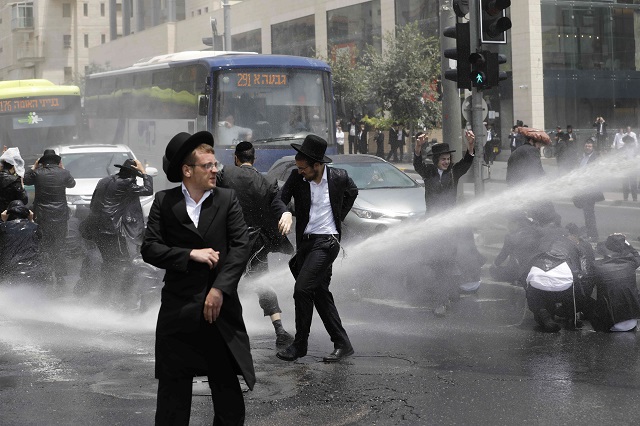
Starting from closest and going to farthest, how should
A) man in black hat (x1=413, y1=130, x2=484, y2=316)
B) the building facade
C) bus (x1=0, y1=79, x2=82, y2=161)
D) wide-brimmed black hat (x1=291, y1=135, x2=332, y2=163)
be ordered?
wide-brimmed black hat (x1=291, y1=135, x2=332, y2=163)
man in black hat (x1=413, y1=130, x2=484, y2=316)
bus (x1=0, y1=79, x2=82, y2=161)
the building facade

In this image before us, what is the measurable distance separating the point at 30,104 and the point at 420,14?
2147 cm

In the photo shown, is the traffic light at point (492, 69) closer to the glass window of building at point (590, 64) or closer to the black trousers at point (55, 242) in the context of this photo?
the black trousers at point (55, 242)

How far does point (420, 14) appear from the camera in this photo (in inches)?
1721

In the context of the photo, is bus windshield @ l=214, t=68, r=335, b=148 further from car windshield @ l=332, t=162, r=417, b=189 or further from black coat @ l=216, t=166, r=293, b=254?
black coat @ l=216, t=166, r=293, b=254

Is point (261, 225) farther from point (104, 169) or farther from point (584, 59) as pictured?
point (584, 59)

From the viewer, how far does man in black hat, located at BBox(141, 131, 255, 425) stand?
15.3 feet

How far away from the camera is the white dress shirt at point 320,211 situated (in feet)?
24.6

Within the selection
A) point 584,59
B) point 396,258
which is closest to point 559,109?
point 584,59

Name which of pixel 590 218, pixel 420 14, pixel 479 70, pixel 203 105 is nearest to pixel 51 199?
pixel 479 70

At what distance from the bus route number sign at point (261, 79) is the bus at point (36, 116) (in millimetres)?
8052

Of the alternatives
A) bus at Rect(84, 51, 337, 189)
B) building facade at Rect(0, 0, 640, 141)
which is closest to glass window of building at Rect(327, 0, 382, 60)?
building facade at Rect(0, 0, 640, 141)

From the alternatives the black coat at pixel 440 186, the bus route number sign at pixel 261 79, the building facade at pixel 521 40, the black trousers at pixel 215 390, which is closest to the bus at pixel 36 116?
the bus route number sign at pixel 261 79

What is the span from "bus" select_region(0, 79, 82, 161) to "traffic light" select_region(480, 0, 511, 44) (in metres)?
16.3

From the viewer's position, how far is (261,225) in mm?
8188
